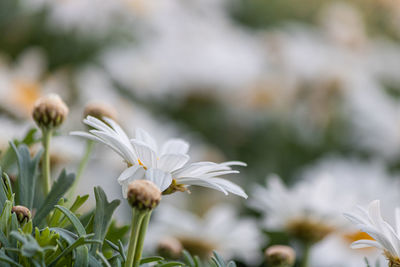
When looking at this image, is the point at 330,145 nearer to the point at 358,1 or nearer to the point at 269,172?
the point at 269,172

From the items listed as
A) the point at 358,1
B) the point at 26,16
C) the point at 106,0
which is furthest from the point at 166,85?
the point at 358,1

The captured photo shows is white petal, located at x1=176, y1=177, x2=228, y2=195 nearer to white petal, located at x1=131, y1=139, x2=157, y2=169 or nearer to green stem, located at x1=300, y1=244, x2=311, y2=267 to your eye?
white petal, located at x1=131, y1=139, x2=157, y2=169

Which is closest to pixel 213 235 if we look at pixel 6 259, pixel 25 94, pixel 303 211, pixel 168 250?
pixel 303 211

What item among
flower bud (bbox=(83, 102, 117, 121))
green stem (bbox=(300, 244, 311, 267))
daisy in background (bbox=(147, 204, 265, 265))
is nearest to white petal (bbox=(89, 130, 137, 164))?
flower bud (bbox=(83, 102, 117, 121))

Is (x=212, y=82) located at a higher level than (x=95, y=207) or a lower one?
higher

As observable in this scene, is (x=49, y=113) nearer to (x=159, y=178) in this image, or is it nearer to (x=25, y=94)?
(x=159, y=178)

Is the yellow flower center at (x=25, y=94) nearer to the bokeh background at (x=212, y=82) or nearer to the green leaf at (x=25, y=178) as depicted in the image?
the bokeh background at (x=212, y=82)
